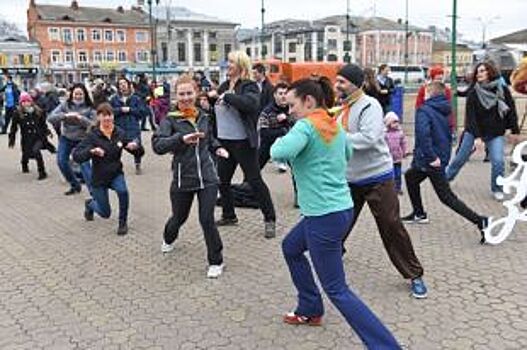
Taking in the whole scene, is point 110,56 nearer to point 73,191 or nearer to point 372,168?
point 73,191

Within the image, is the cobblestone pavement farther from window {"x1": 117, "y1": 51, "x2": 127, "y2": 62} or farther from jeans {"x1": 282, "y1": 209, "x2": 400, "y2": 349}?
window {"x1": 117, "y1": 51, "x2": 127, "y2": 62}

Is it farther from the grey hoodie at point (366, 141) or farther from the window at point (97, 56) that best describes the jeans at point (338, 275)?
the window at point (97, 56)

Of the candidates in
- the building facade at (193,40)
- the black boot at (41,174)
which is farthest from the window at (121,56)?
the black boot at (41,174)

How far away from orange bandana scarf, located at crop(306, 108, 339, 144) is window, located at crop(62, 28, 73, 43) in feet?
299

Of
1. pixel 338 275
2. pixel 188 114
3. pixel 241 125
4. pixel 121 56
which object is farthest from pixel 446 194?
pixel 121 56

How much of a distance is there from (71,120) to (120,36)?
88695 mm

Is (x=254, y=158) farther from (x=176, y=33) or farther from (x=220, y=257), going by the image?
(x=176, y=33)

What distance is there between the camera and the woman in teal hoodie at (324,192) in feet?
10.8

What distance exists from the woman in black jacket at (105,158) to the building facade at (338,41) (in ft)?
307

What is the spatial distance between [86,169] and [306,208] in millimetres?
5070

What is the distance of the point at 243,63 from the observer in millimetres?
5742

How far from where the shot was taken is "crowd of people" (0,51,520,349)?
133 inches

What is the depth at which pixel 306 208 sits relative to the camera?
3424 millimetres

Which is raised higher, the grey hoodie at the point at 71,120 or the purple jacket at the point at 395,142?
the grey hoodie at the point at 71,120
